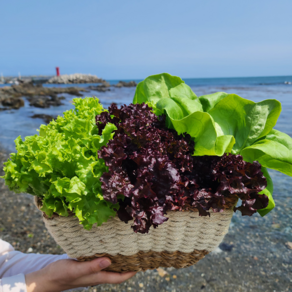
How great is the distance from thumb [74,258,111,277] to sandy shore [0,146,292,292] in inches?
66.9

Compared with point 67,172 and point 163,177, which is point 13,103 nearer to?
point 67,172

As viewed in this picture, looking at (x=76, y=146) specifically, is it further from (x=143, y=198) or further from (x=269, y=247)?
(x=269, y=247)

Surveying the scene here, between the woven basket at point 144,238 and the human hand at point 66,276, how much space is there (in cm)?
9

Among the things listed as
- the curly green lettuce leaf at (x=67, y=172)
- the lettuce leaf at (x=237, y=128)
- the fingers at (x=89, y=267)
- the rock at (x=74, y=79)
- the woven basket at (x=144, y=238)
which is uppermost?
the rock at (x=74, y=79)

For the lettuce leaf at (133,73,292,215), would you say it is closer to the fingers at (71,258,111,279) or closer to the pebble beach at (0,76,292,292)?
the fingers at (71,258,111,279)

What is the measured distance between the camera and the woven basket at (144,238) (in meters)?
1.45

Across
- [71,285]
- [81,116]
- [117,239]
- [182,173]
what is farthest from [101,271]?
[81,116]

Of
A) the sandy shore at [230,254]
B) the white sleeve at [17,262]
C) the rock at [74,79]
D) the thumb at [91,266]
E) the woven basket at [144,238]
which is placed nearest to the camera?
the woven basket at [144,238]

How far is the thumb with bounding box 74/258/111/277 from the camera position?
162cm

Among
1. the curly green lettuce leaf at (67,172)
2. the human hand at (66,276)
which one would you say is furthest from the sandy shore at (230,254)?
the curly green lettuce leaf at (67,172)

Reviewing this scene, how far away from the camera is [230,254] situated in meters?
3.71

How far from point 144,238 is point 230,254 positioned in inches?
108

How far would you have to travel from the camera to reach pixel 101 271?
5.82 feet

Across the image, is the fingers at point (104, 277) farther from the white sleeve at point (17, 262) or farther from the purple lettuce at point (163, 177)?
the purple lettuce at point (163, 177)
